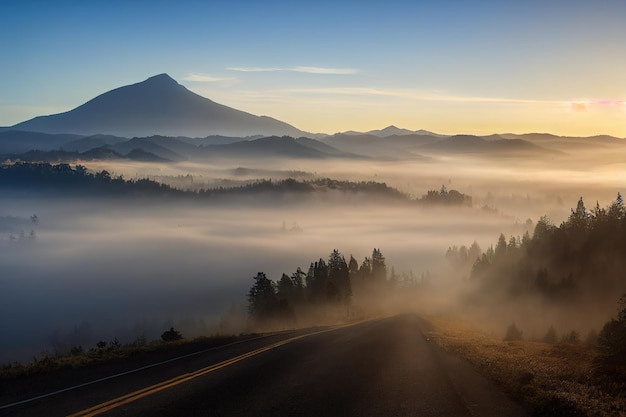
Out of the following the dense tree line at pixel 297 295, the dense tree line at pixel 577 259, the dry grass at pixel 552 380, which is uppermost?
the dry grass at pixel 552 380

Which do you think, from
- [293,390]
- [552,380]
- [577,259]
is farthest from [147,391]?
[577,259]

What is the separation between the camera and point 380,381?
1428 cm

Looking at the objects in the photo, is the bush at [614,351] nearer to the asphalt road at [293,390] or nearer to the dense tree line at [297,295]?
the asphalt road at [293,390]

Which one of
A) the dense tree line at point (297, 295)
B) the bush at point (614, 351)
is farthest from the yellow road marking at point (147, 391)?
the dense tree line at point (297, 295)

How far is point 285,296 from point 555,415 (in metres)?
93.4

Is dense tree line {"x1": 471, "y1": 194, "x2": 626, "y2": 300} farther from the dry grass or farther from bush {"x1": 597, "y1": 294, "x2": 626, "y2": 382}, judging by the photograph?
bush {"x1": 597, "y1": 294, "x2": 626, "y2": 382}

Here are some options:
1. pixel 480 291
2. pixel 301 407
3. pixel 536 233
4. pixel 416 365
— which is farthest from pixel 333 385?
pixel 480 291

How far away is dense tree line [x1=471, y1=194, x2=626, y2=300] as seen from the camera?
8406 centimetres

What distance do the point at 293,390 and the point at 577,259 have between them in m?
91.6

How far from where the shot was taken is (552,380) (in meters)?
14.5

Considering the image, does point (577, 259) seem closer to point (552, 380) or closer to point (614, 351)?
point (614, 351)

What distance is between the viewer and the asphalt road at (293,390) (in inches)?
447

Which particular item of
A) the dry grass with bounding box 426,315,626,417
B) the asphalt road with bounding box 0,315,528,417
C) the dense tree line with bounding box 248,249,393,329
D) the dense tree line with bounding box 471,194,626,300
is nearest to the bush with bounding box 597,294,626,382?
the dry grass with bounding box 426,315,626,417

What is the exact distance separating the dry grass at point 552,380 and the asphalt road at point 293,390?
0.65 m
